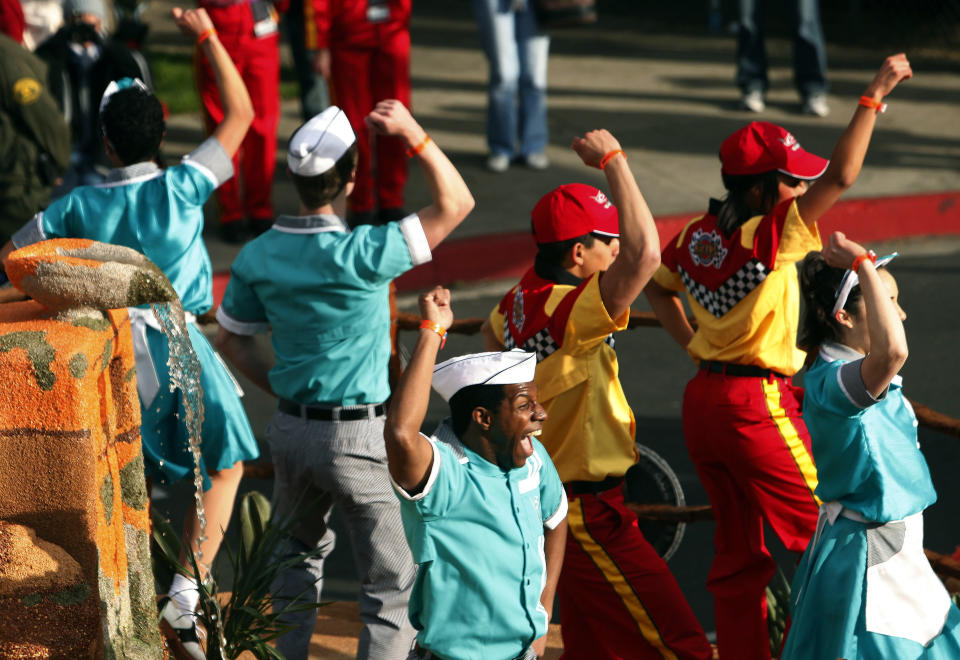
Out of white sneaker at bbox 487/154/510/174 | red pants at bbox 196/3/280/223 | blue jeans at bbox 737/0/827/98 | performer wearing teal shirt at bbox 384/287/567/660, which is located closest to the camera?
performer wearing teal shirt at bbox 384/287/567/660

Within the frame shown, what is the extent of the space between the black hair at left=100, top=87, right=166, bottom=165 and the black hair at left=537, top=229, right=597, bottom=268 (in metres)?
1.37

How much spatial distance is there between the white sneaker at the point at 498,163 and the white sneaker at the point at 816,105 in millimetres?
2810

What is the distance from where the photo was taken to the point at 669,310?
4848 mm

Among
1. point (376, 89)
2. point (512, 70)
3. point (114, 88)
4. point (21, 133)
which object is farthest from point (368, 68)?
point (114, 88)

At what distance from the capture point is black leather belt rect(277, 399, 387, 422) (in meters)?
4.14

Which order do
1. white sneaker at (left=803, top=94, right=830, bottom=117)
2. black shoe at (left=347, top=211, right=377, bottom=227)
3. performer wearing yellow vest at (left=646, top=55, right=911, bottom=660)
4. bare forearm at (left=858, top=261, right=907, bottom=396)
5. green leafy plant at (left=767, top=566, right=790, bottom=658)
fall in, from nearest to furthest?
bare forearm at (left=858, top=261, right=907, bottom=396)
performer wearing yellow vest at (left=646, top=55, right=911, bottom=660)
green leafy plant at (left=767, top=566, right=790, bottom=658)
black shoe at (left=347, top=211, right=377, bottom=227)
white sneaker at (left=803, top=94, right=830, bottom=117)

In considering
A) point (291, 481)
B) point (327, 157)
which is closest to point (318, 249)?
point (327, 157)

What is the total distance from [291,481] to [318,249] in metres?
0.76

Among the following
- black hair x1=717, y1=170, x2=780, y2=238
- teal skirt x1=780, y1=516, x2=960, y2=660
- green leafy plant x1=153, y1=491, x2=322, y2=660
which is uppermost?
black hair x1=717, y1=170, x2=780, y2=238

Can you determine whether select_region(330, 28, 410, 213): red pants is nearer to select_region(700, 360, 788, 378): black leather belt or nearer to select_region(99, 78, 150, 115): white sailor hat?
select_region(99, 78, 150, 115): white sailor hat

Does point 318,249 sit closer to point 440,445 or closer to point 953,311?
point 440,445

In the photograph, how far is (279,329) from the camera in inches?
163

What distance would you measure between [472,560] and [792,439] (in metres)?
1.41

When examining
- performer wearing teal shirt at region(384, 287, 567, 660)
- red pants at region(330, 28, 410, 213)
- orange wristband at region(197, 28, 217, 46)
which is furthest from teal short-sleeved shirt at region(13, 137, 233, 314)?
red pants at region(330, 28, 410, 213)
